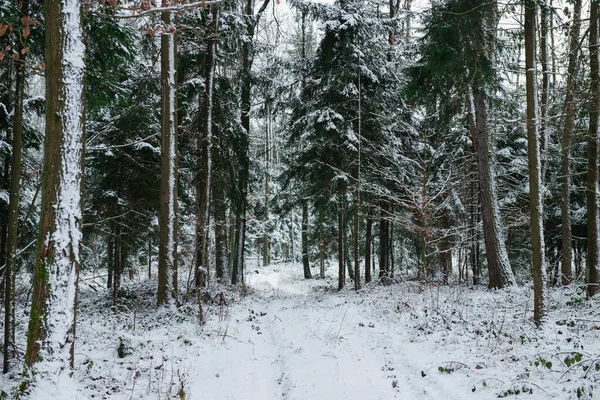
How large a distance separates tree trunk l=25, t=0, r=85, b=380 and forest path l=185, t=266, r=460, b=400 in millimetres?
2072

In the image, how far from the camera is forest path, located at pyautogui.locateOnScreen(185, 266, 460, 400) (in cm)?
520

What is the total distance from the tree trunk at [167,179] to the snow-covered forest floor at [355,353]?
802mm

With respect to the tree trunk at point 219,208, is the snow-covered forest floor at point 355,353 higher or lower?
lower

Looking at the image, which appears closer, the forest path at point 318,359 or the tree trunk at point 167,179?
the forest path at point 318,359

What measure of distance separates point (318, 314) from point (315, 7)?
1195cm

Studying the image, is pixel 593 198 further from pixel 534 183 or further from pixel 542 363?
pixel 542 363

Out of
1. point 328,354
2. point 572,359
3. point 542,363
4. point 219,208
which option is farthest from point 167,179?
point 572,359

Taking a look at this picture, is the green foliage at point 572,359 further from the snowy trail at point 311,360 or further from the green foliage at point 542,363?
the snowy trail at point 311,360

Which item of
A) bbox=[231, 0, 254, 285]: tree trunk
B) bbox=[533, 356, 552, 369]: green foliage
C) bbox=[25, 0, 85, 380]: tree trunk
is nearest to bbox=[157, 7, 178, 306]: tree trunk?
bbox=[25, 0, 85, 380]: tree trunk

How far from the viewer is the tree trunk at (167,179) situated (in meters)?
9.33

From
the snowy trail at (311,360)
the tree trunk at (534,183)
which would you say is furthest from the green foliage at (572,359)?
the snowy trail at (311,360)

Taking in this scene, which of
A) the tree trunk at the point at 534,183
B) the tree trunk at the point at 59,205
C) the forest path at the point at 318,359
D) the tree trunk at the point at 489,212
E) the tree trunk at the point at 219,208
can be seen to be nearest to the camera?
the tree trunk at the point at 59,205

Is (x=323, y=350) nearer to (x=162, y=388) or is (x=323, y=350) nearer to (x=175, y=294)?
(x=162, y=388)

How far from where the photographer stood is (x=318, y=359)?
21.0 ft
